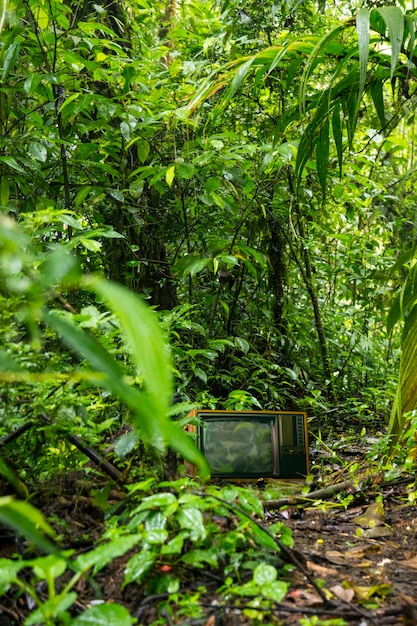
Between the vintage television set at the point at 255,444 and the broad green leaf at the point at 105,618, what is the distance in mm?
1030

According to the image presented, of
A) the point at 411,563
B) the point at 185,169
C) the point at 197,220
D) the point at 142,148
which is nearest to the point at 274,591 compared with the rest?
the point at 411,563

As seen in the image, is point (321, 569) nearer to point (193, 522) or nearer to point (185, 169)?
point (193, 522)

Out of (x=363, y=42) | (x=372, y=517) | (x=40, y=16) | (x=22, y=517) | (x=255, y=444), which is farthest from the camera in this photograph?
(x=40, y=16)

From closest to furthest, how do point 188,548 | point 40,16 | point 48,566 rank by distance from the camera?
point 48,566 < point 188,548 < point 40,16

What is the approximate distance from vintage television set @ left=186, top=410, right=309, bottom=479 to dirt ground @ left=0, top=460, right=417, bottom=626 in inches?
7.8

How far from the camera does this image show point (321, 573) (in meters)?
1.14

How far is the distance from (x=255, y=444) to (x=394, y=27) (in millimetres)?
1230

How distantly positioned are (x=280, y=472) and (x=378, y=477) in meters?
0.30

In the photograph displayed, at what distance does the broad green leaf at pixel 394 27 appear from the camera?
149 cm

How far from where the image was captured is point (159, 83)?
2.66m

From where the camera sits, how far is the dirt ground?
0.93 meters

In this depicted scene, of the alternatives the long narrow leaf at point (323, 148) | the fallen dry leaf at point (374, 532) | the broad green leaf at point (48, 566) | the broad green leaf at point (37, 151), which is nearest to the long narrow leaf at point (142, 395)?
the broad green leaf at point (48, 566)

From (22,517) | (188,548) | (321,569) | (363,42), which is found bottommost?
(321,569)

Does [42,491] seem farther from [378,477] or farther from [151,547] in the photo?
[378,477]
